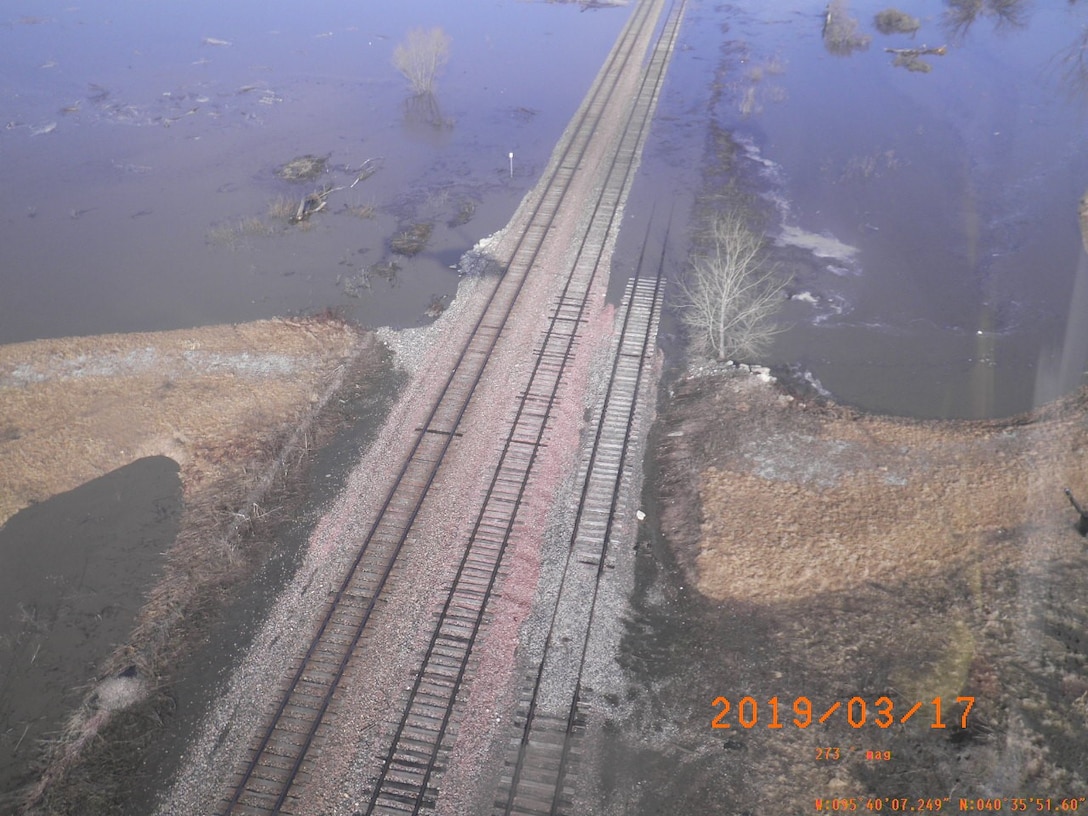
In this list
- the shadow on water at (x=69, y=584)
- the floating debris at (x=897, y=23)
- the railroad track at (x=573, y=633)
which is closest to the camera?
the railroad track at (x=573, y=633)

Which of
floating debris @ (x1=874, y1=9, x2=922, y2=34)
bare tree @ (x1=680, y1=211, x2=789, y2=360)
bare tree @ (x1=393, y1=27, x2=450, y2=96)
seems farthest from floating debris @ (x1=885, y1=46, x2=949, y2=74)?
bare tree @ (x1=393, y1=27, x2=450, y2=96)

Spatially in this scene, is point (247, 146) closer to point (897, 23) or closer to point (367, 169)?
point (367, 169)

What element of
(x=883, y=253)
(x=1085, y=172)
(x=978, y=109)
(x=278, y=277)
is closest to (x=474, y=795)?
(x=278, y=277)

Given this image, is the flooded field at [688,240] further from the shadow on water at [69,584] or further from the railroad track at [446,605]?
the railroad track at [446,605]

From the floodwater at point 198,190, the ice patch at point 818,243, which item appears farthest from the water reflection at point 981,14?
the ice patch at point 818,243

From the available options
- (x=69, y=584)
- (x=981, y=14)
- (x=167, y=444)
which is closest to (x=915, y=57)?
(x=981, y=14)

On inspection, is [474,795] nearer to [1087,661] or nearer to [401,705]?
[401,705]
